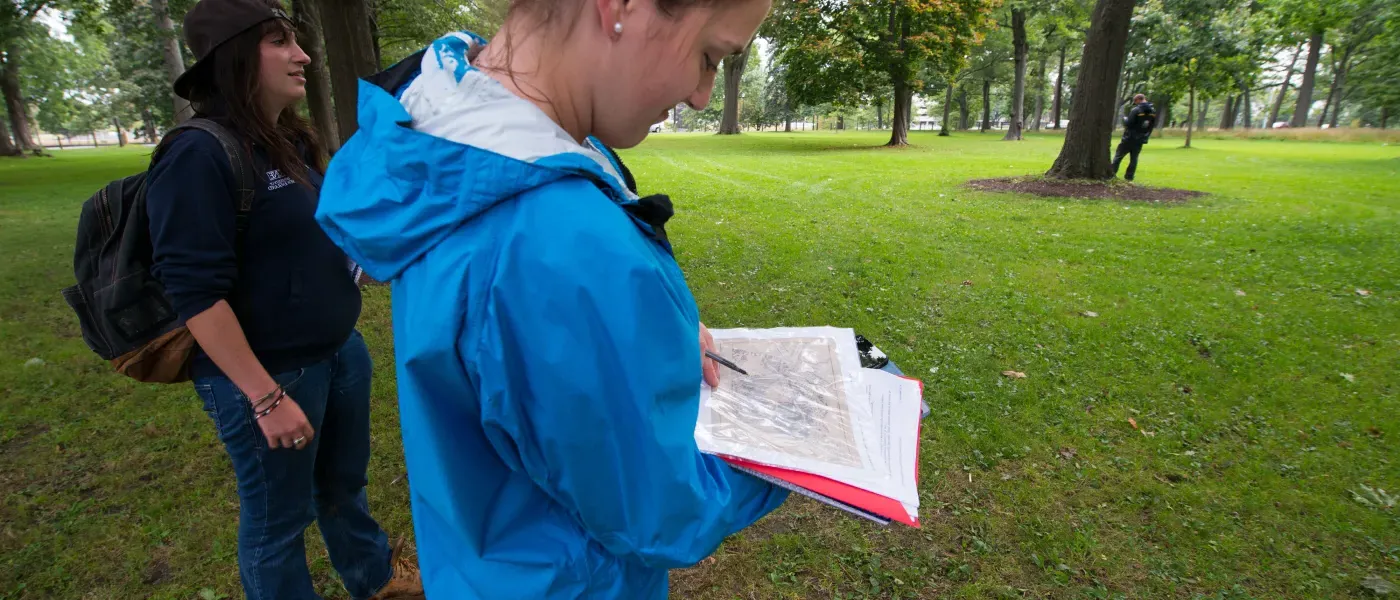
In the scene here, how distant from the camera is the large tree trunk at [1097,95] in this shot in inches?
450

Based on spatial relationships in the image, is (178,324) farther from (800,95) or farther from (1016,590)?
(800,95)

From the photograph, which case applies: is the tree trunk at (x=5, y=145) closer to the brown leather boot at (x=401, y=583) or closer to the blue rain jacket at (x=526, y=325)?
the brown leather boot at (x=401, y=583)

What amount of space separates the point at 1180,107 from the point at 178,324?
80.7 m

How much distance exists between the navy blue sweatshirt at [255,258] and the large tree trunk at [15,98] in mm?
40059

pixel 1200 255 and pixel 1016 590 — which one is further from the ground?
pixel 1200 255

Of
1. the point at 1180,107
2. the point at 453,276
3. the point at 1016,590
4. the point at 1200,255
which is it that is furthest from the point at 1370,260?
the point at 1180,107

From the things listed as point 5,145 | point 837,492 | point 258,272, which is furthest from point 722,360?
point 5,145

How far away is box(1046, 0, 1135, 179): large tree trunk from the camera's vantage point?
11.4 m

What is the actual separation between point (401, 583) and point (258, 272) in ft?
4.54

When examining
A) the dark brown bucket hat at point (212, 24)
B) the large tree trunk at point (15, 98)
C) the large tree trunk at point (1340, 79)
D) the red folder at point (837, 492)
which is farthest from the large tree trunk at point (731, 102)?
the large tree trunk at point (1340, 79)

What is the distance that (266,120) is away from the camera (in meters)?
1.77

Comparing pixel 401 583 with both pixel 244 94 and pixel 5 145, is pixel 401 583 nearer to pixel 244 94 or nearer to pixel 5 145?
pixel 244 94

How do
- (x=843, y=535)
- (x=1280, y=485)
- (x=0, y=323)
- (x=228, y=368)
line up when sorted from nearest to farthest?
(x=228, y=368), (x=843, y=535), (x=1280, y=485), (x=0, y=323)

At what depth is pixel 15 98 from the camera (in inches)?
1192
